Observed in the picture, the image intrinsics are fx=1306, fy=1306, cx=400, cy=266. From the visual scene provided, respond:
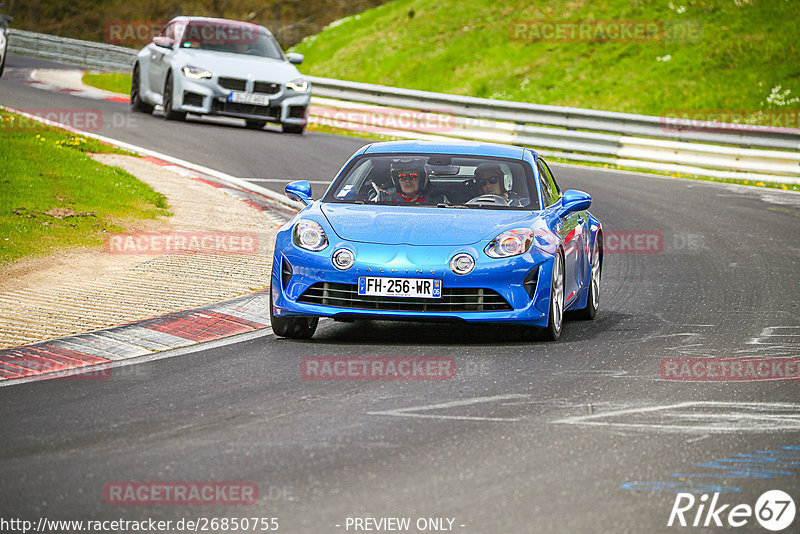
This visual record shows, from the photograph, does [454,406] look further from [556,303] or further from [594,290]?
[594,290]

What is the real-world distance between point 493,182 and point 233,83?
1256 cm

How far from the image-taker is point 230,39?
22.8 meters

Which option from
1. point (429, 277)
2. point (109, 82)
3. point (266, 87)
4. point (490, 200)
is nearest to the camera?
point (429, 277)

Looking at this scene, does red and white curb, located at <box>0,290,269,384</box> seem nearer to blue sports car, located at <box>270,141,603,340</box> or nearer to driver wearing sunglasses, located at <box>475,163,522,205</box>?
blue sports car, located at <box>270,141,603,340</box>

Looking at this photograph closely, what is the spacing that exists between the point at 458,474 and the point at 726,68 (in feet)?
80.3

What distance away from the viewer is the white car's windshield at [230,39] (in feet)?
74.1

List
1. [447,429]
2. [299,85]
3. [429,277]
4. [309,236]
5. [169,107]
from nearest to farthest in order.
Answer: [447,429] → [429,277] → [309,236] → [299,85] → [169,107]

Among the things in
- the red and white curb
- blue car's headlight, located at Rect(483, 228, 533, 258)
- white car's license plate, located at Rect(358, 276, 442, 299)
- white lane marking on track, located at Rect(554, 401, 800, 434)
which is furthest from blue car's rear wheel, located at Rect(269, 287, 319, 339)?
white lane marking on track, located at Rect(554, 401, 800, 434)

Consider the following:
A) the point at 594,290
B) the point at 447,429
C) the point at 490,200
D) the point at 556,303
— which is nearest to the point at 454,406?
the point at 447,429

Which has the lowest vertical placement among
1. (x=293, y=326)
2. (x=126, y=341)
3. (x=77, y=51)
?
(x=77, y=51)

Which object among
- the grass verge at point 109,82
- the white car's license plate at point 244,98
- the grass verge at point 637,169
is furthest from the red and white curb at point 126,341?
the grass verge at point 109,82

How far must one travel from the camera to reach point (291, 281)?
8.80 meters

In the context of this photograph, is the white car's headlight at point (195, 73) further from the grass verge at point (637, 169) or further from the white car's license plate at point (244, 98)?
the grass verge at point (637, 169)

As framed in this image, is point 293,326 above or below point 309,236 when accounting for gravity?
below
